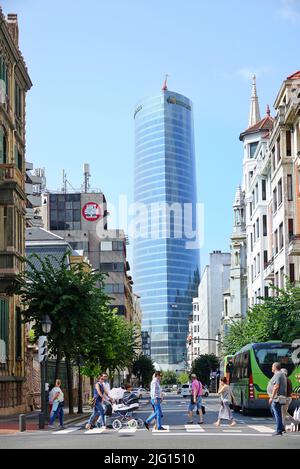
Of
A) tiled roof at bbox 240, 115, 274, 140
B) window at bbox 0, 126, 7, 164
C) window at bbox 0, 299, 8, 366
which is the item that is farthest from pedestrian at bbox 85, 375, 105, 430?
tiled roof at bbox 240, 115, 274, 140

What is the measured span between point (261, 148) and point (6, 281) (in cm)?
4871

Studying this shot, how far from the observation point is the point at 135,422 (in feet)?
95.0

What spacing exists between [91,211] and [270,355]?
96.9 meters

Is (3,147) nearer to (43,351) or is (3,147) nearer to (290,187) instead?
(43,351)

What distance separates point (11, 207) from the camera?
43.0 m

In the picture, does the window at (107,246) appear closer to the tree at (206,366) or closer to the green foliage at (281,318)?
the tree at (206,366)

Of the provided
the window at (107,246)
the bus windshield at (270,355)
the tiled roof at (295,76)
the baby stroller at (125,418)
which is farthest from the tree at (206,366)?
the baby stroller at (125,418)

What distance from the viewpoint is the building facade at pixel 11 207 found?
139 ft

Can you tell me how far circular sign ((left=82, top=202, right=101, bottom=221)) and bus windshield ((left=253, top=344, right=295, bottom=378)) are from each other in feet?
313

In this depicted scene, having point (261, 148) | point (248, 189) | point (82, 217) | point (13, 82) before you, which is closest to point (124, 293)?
point (82, 217)

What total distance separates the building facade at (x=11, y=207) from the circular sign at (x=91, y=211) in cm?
8203

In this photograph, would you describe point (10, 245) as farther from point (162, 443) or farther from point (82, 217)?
point (82, 217)

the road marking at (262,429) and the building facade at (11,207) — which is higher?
the building facade at (11,207)

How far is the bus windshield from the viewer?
37.9 meters
